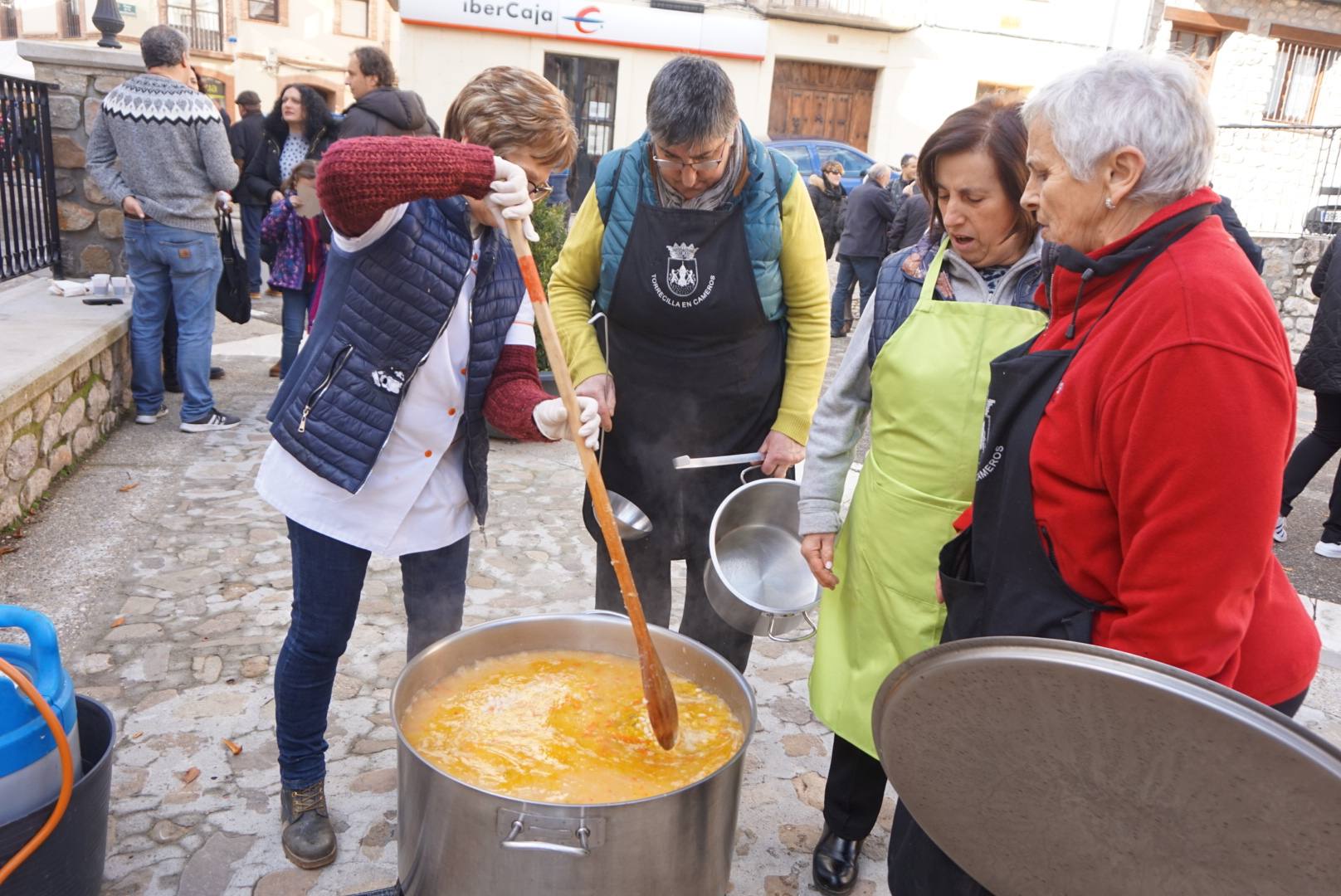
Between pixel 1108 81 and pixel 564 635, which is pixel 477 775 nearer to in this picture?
pixel 564 635

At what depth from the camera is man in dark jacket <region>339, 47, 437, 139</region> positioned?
5.62 m

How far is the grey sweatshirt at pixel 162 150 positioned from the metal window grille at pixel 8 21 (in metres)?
34.1

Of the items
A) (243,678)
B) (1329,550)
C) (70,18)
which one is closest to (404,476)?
(243,678)

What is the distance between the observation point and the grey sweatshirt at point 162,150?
5230 mm

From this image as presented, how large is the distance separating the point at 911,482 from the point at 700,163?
1006 mm

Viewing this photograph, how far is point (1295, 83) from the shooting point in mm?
19047

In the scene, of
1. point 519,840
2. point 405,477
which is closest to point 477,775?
point 519,840

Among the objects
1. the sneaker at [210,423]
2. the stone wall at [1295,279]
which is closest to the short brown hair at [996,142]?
the sneaker at [210,423]

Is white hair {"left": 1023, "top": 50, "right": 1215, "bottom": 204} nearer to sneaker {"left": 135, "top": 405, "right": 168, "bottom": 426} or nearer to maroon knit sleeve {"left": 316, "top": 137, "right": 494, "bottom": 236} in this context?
maroon knit sleeve {"left": 316, "top": 137, "right": 494, "bottom": 236}

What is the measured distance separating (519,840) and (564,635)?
2.91ft

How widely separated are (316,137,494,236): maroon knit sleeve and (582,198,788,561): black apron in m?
0.84

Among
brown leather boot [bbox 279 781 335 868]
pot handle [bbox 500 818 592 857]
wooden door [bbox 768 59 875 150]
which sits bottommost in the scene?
brown leather boot [bbox 279 781 335 868]

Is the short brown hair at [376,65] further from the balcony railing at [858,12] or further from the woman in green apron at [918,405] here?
the balcony railing at [858,12]

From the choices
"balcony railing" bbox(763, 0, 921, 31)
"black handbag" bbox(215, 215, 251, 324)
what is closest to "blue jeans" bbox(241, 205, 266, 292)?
"black handbag" bbox(215, 215, 251, 324)
